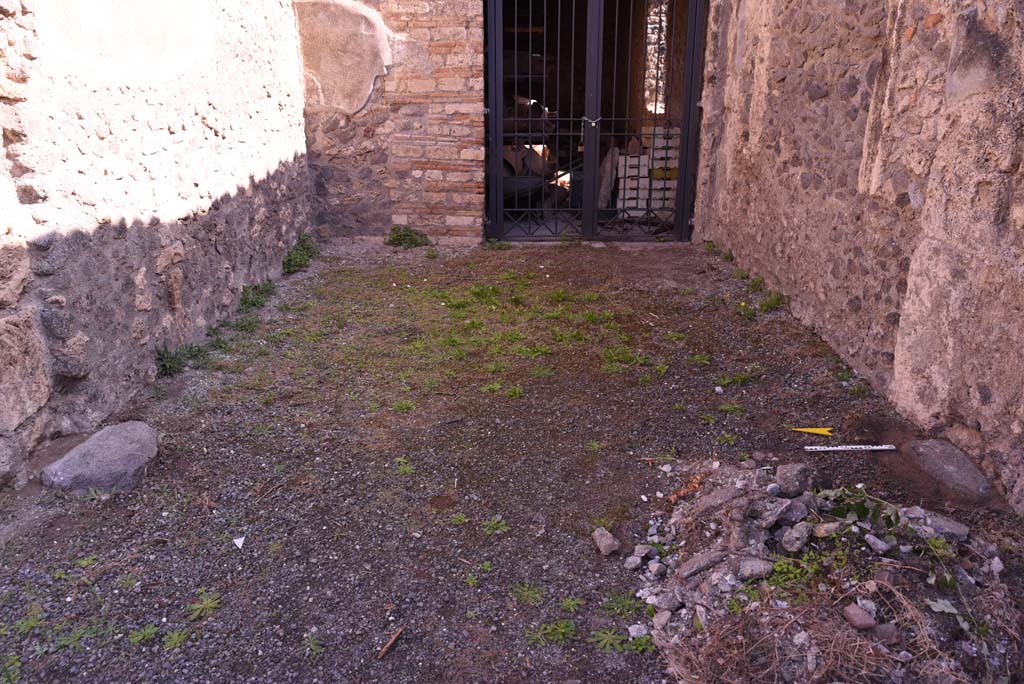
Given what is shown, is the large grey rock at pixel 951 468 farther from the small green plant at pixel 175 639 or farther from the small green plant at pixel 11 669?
the small green plant at pixel 11 669

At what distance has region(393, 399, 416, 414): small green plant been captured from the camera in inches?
146

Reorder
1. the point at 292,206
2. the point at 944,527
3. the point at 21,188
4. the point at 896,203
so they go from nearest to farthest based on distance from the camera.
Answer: the point at 944,527 < the point at 21,188 < the point at 896,203 < the point at 292,206

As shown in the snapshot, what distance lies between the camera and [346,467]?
10.6ft

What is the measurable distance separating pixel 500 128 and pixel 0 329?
4.84m

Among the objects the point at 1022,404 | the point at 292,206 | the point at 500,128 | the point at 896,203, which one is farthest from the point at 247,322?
the point at 1022,404

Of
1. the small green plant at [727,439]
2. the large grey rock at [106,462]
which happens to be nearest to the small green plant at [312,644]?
the large grey rock at [106,462]

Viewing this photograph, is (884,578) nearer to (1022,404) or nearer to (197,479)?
(1022,404)

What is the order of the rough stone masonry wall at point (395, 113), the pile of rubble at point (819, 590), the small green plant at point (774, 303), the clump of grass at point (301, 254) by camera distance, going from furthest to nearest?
the rough stone masonry wall at point (395, 113)
the clump of grass at point (301, 254)
the small green plant at point (774, 303)
the pile of rubble at point (819, 590)

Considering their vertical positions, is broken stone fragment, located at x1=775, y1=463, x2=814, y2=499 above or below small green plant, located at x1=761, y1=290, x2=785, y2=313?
below

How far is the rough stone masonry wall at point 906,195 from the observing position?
9.04 ft

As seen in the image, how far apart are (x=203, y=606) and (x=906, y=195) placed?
3.47 m

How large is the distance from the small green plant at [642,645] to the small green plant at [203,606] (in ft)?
4.45

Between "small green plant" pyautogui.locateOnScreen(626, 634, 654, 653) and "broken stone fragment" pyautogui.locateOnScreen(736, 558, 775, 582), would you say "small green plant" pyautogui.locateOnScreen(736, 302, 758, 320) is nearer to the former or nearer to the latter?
"broken stone fragment" pyautogui.locateOnScreen(736, 558, 775, 582)

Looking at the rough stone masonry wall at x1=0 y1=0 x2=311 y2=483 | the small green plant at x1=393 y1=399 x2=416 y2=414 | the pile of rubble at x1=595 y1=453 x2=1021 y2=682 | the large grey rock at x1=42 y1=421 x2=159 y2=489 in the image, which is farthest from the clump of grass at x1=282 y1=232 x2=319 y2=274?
the pile of rubble at x1=595 y1=453 x2=1021 y2=682
